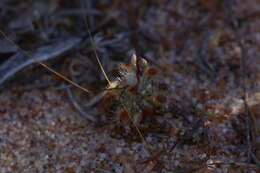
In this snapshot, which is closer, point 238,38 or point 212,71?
point 212,71

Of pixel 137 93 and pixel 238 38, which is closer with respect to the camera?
pixel 137 93

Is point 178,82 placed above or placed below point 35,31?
below

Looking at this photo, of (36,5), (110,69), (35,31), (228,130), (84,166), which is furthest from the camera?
(36,5)

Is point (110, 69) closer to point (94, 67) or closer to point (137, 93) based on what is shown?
point (94, 67)

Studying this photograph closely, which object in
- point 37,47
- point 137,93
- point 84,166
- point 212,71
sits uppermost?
point 37,47

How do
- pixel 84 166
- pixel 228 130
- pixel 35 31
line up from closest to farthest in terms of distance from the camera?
pixel 84 166
pixel 228 130
pixel 35 31

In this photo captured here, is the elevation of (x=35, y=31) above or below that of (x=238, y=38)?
above

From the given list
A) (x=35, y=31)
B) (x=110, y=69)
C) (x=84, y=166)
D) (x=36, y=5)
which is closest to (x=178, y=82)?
(x=110, y=69)

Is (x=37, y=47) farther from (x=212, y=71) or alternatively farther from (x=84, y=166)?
(x=212, y=71)

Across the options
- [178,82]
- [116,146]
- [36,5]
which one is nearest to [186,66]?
[178,82]
